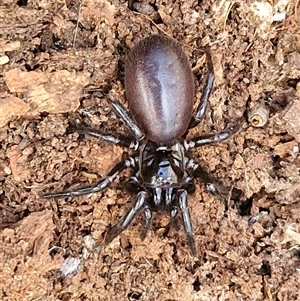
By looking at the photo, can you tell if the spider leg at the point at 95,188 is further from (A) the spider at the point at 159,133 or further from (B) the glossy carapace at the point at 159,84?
(B) the glossy carapace at the point at 159,84

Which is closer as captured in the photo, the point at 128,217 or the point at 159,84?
the point at 159,84

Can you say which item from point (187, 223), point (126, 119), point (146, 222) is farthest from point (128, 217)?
point (126, 119)

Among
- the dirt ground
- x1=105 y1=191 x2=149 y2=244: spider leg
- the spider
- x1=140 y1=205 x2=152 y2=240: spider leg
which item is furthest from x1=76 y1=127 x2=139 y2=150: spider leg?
x1=140 y1=205 x2=152 y2=240: spider leg

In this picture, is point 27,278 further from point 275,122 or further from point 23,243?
point 275,122

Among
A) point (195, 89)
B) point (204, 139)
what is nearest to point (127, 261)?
point (204, 139)

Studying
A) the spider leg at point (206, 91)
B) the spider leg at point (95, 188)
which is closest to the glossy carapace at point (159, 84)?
the spider leg at point (206, 91)

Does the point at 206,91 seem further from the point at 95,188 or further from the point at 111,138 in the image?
the point at 95,188

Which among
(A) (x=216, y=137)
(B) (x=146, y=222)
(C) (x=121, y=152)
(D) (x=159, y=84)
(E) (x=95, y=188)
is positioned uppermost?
(D) (x=159, y=84)
